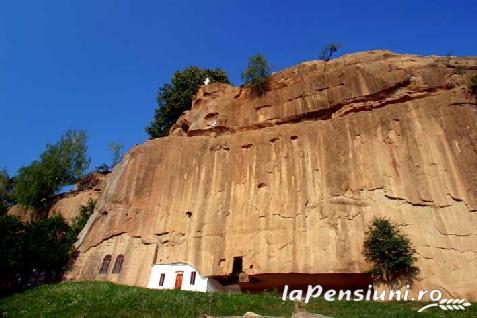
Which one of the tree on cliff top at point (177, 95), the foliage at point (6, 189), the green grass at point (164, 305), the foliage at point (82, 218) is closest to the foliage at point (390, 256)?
the green grass at point (164, 305)

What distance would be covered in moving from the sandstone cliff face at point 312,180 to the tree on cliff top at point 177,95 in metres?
14.0

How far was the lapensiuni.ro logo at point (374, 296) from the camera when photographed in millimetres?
20953

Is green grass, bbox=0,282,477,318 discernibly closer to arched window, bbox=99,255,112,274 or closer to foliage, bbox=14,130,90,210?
arched window, bbox=99,255,112,274

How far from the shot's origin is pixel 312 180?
29.2 meters

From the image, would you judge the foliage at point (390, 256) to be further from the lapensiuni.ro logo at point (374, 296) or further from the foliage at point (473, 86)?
the foliage at point (473, 86)

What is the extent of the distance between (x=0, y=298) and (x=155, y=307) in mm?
12213

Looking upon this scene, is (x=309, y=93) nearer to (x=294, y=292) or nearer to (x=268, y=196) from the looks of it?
(x=268, y=196)

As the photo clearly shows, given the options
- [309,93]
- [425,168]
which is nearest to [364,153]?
[425,168]

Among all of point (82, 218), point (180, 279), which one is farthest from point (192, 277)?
point (82, 218)

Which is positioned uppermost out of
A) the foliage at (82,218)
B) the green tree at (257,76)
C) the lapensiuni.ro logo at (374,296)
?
the green tree at (257,76)

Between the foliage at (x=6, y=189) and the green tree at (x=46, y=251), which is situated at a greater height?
the foliage at (x=6, y=189)

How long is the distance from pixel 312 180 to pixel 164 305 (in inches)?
503

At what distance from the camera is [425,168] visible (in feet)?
86.2

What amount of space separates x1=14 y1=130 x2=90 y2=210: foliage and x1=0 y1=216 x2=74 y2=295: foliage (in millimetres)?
11206
